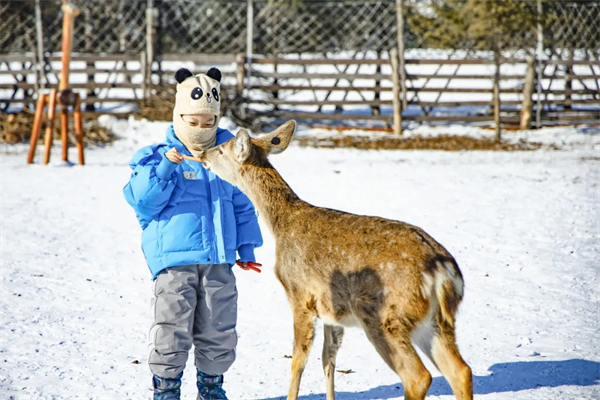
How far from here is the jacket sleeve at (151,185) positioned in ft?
11.8

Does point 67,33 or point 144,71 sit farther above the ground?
point 67,33

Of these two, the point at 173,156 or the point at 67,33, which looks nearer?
the point at 173,156

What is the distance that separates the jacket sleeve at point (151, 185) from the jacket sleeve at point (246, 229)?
1.69 ft

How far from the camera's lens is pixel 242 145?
3.97m

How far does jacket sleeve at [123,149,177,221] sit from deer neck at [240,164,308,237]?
52 cm

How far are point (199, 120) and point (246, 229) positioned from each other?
0.70 meters

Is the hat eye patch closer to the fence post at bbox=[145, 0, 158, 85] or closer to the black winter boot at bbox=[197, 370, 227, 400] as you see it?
the black winter boot at bbox=[197, 370, 227, 400]

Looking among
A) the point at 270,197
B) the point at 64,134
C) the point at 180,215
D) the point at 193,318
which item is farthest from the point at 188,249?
the point at 64,134

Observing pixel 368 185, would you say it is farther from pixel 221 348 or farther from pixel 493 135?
pixel 493 135

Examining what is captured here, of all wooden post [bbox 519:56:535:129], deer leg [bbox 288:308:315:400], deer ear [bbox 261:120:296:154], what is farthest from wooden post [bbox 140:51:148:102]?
deer leg [bbox 288:308:315:400]

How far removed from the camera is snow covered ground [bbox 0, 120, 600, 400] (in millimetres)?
4223

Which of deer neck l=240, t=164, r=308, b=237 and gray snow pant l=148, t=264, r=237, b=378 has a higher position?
deer neck l=240, t=164, r=308, b=237

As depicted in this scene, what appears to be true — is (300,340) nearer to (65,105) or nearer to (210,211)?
(210,211)

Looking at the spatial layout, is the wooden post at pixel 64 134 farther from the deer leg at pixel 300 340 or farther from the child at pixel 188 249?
the deer leg at pixel 300 340
